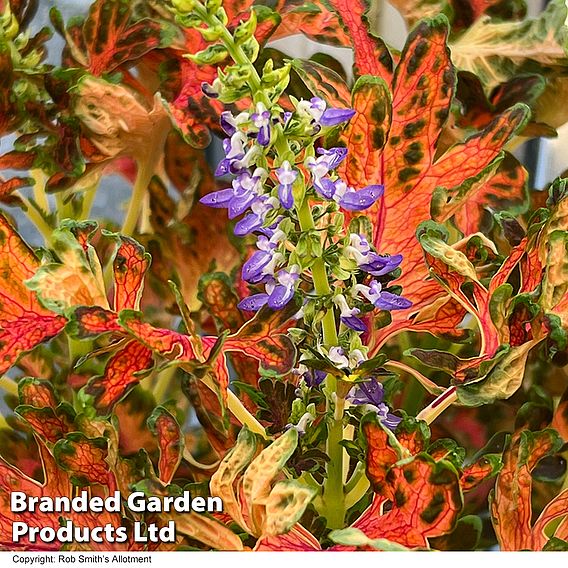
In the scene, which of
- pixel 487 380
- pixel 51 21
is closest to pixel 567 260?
pixel 487 380

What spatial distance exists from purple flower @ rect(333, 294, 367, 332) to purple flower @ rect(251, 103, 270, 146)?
89 mm

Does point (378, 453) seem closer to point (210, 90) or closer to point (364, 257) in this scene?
point (364, 257)

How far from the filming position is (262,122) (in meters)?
0.38

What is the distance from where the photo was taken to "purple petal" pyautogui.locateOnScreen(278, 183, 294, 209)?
1.27 feet

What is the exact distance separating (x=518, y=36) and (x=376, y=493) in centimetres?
28

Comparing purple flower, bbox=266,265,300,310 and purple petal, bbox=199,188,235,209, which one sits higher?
purple petal, bbox=199,188,235,209

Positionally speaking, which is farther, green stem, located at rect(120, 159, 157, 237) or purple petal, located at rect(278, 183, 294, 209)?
green stem, located at rect(120, 159, 157, 237)

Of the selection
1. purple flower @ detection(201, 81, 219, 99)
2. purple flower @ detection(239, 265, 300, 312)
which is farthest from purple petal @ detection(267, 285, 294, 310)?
purple flower @ detection(201, 81, 219, 99)

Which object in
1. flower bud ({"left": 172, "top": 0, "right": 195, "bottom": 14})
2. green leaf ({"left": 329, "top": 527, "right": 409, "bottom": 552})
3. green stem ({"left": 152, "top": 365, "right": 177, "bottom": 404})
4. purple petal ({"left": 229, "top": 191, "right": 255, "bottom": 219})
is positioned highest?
flower bud ({"left": 172, "top": 0, "right": 195, "bottom": 14})

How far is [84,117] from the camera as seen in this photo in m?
0.48

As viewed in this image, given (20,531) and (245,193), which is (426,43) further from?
(20,531)

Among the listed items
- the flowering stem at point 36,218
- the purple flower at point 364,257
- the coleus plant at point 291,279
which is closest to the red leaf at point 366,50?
the coleus plant at point 291,279

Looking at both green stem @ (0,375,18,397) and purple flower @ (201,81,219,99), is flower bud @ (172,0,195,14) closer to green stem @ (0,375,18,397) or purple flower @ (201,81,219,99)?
purple flower @ (201,81,219,99)

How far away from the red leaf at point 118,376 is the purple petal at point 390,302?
127mm
